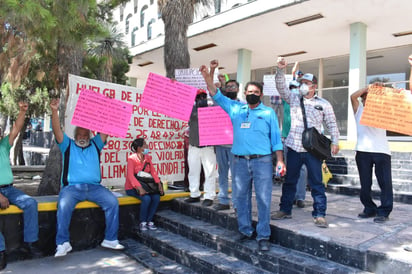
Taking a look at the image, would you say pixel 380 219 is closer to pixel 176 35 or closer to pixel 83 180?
pixel 83 180

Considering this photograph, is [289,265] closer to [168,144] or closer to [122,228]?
[122,228]

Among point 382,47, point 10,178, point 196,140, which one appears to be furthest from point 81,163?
point 382,47

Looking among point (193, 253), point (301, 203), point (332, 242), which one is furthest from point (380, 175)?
point (193, 253)

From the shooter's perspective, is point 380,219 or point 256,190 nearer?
point 256,190

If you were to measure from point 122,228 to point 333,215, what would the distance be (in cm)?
300

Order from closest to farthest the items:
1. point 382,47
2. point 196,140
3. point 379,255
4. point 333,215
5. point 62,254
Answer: point 379,255 → point 62,254 → point 333,215 → point 196,140 → point 382,47

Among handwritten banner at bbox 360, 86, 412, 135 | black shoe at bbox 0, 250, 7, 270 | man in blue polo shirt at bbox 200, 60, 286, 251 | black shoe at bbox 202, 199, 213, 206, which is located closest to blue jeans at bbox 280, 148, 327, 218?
man in blue polo shirt at bbox 200, 60, 286, 251

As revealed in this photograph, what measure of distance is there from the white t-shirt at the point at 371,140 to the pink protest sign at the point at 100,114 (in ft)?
9.85

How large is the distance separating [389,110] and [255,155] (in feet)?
5.26

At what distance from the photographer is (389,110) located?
3.72 m

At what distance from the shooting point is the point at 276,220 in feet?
13.0

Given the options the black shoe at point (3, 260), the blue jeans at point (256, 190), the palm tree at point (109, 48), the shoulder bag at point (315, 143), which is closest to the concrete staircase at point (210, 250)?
the blue jeans at point (256, 190)

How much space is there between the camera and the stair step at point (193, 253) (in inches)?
138

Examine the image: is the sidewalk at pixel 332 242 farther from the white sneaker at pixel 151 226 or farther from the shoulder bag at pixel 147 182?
the shoulder bag at pixel 147 182
